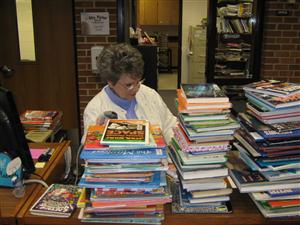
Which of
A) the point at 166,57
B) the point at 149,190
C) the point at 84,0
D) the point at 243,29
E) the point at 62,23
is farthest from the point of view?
the point at 166,57

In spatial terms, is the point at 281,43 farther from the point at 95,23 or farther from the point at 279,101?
the point at 279,101

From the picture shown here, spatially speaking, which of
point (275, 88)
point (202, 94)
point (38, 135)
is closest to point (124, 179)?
point (202, 94)

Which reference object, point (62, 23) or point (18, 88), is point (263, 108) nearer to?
point (62, 23)

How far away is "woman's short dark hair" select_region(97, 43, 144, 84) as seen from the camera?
6.63ft

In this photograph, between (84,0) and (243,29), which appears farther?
(243,29)

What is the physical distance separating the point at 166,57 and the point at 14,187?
29.1 feet

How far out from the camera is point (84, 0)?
3.53 m

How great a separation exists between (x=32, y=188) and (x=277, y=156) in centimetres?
95

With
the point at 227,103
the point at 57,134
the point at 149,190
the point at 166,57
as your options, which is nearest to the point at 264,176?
the point at 227,103

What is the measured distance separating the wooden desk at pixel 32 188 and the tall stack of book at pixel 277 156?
2.63 feet

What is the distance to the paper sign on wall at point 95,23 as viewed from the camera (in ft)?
11.6

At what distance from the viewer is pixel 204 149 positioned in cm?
121

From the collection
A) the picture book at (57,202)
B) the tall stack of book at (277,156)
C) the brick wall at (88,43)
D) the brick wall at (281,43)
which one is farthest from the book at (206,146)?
the brick wall at (281,43)

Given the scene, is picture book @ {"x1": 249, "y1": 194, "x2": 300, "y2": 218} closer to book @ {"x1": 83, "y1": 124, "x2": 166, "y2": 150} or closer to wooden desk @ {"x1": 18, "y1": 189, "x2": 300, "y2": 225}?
wooden desk @ {"x1": 18, "y1": 189, "x2": 300, "y2": 225}
